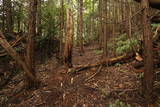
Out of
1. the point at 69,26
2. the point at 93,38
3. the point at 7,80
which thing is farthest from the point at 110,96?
the point at 93,38

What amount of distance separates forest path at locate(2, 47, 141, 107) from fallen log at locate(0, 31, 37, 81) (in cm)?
80

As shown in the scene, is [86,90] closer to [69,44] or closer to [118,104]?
[118,104]

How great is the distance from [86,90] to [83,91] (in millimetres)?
128

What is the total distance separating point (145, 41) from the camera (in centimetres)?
314

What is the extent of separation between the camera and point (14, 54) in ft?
14.7

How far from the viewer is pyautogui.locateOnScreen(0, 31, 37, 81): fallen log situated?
438 centimetres

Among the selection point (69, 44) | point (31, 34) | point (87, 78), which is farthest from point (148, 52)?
point (69, 44)

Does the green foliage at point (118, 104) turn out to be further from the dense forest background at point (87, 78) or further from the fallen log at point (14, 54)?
the fallen log at point (14, 54)

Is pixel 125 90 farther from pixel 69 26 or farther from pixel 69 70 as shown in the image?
pixel 69 26

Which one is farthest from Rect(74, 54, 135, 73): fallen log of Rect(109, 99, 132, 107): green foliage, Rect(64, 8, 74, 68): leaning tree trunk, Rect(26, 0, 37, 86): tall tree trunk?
Rect(109, 99, 132, 107): green foliage

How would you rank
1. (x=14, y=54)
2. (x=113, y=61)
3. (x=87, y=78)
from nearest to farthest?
(x=14, y=54), (x=87, y=78), (x=113, y=61)

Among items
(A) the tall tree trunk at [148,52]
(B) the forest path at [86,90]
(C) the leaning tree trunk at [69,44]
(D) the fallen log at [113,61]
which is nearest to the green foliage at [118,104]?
(B) the forest path at [86,90]

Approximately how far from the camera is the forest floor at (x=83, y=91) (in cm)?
392

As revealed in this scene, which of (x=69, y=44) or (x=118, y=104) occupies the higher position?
(x=69, y=44)
